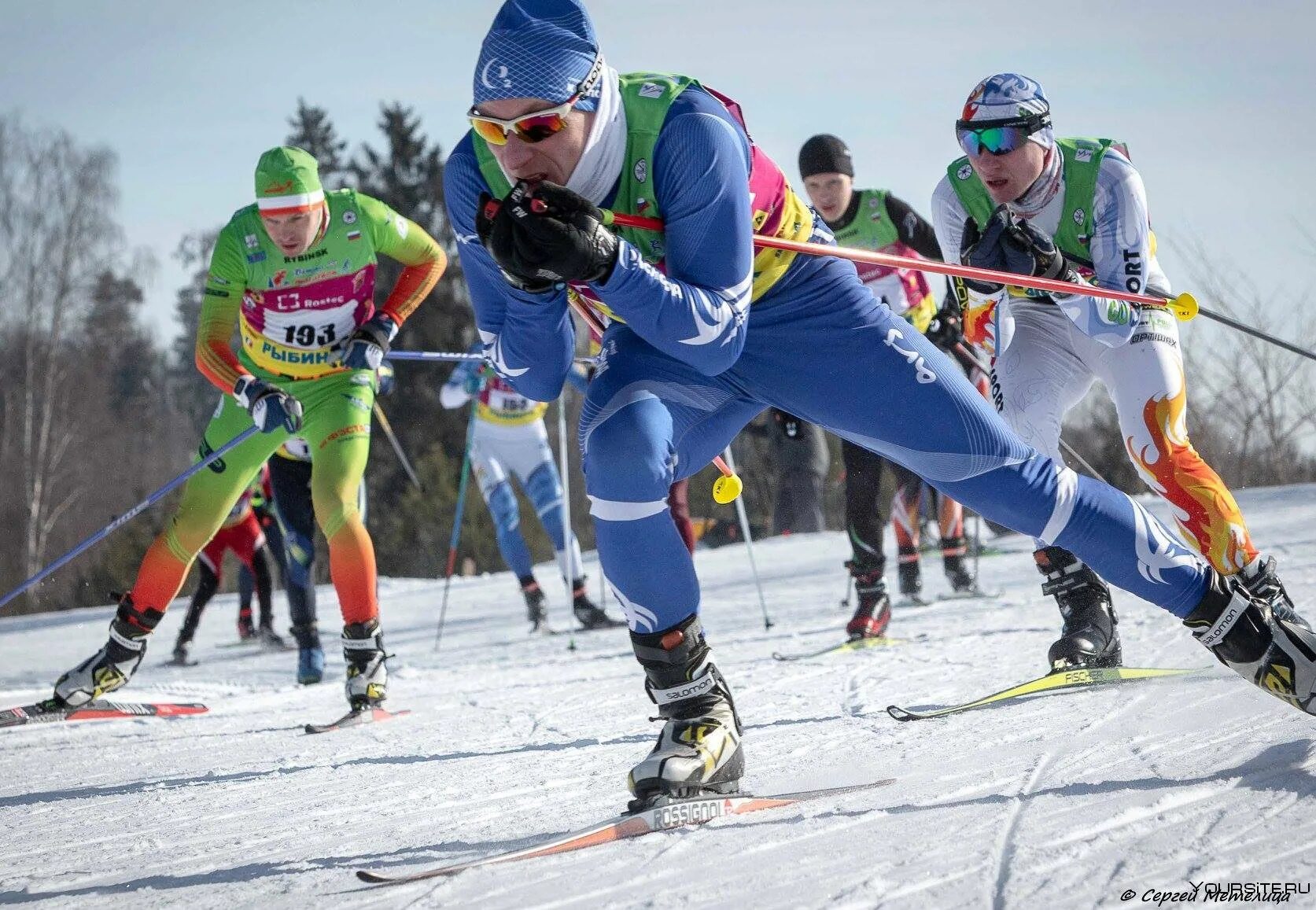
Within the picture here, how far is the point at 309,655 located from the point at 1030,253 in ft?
14.3

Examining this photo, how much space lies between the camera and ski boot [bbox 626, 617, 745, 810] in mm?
2518

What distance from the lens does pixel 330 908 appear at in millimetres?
2029

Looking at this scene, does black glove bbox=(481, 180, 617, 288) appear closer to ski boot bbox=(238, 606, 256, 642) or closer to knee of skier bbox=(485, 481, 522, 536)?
knee of skier bbox=(485, 481, 522, 536)

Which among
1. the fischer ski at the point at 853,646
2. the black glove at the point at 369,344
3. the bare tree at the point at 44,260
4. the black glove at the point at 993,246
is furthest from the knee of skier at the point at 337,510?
the bare tree at the point at 44,260

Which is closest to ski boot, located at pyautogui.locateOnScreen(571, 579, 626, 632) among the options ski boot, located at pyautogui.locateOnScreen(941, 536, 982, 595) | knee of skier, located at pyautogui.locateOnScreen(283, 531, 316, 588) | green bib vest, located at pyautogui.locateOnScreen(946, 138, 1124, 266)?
knee of skier, located at pyautogui.locateOnScreen(283, 531, 316, 588)

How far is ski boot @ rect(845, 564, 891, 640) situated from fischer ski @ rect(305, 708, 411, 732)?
7.40 ft

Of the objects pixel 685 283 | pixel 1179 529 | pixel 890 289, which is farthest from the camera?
pixel 890 289

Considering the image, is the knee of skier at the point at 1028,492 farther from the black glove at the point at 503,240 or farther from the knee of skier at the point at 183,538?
the knee of skier at the point at 183,538

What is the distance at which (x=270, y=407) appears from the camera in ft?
15.3

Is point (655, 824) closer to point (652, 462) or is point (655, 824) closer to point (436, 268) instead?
point (652, 462)

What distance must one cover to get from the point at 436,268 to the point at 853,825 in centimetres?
374

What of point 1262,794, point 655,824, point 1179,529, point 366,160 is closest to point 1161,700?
point 1179,529

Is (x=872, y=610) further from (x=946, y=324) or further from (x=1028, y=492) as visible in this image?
(x=1028, y=492)

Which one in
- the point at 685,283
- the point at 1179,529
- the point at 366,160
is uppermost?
the point at 366,160
